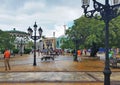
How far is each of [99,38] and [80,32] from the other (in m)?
4.63

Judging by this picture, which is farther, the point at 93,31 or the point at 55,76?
the point at 93,31

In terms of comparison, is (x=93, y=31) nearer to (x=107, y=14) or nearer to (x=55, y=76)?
(x=55, y=76)

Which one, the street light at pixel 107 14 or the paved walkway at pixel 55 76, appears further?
the paved walkway at pixel 55 76

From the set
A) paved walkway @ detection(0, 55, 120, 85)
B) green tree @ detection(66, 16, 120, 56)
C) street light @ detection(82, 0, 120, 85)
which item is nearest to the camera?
street light @ detection(82, 0, 120, 85)

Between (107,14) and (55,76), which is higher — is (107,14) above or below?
above

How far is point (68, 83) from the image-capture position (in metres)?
16.2

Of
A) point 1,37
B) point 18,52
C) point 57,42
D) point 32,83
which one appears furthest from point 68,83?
point 57,42

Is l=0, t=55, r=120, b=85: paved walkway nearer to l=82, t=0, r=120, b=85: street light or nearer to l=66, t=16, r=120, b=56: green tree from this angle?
l=82, t=0, r=120, b=85: street light

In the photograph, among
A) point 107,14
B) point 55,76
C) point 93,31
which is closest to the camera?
point 107,14

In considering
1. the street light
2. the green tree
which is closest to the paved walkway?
the street light

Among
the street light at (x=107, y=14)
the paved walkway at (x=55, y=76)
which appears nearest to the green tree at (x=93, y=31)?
the paved walkway at (x=55, y=76)

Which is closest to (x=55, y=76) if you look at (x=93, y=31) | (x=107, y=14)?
(x=107, y=14)

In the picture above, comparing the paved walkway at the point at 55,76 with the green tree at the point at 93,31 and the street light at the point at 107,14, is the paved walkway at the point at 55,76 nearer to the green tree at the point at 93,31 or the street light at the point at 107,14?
the street light at the point at 107,14

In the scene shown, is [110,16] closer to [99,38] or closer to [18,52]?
[99,38]
